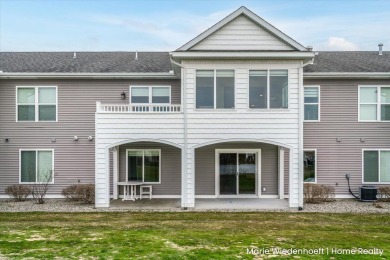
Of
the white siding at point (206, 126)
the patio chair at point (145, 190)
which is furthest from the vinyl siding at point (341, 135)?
the patio chair at point (145, 190)

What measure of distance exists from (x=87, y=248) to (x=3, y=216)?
546cm

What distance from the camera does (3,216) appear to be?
11516 millimetres

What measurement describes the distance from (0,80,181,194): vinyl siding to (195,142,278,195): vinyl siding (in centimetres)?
281

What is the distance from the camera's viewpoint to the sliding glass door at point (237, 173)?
15055 millimetres

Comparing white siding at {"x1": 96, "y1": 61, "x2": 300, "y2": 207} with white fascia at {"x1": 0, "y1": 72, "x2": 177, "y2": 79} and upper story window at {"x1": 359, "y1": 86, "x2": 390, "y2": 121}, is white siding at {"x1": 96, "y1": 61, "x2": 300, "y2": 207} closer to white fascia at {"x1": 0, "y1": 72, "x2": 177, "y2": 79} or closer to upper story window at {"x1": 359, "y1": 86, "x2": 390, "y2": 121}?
white fascia at {"x1": 0, "y1": 72, "x2": 177, "y2": 79}

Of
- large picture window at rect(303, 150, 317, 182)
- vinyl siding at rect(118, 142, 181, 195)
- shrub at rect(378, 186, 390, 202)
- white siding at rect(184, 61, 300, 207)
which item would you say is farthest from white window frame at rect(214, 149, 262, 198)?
shrub at rect(378, 186, 390, 202)

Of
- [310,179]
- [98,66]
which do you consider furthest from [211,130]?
[98,66]

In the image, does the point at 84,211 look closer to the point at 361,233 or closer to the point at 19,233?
the point at 19,233

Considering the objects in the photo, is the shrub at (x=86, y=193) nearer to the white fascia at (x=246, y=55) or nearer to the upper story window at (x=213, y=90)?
the upper story window at (x=213, y=90)

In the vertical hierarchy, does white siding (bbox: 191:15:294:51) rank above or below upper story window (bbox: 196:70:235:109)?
above

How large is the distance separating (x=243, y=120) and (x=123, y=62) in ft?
24.1

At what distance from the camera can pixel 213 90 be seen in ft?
42.1

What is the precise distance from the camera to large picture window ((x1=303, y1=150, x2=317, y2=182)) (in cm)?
1530

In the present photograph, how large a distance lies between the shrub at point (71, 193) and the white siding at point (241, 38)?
7869 mm
